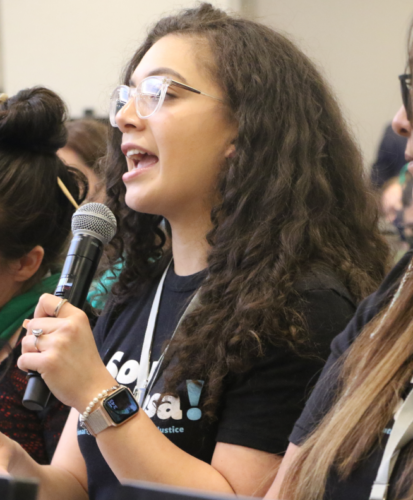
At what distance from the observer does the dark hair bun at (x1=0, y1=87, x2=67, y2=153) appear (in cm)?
178

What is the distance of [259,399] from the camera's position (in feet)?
3.87

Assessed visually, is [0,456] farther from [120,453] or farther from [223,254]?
[223,254]

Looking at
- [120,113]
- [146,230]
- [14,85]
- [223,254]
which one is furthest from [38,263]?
[14,85]

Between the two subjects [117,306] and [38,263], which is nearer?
[117,306]

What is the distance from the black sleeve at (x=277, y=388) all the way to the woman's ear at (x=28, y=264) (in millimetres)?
866

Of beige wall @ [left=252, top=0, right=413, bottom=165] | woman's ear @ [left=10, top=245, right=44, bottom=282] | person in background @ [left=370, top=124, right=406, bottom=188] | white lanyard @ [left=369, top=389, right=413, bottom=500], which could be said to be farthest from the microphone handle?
beige wall @ [left=252, top=0, right=413, bottom=165]

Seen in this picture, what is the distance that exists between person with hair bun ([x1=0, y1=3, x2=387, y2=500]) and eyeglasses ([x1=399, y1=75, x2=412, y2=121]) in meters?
0.34

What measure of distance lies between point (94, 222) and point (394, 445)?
0.69m

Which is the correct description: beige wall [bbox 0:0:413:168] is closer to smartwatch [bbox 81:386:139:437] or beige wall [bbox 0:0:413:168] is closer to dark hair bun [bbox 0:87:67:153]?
dark hair bun [bbox 0:87:67:153]

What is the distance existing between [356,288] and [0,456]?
77cm

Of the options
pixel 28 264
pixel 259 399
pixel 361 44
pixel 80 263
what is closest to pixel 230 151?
pixel 80 263

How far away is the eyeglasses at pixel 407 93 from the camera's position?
107cm

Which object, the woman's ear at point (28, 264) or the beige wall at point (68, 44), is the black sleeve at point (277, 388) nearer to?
the woman's ear at point (28, 264)

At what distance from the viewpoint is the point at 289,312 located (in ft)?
3.98
